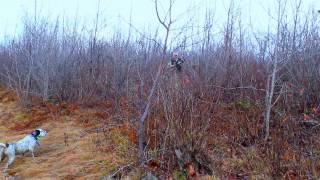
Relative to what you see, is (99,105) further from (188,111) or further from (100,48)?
(188,111)

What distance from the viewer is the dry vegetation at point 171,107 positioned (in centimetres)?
455

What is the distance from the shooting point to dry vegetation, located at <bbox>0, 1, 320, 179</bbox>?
4547 mm

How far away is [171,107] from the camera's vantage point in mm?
4605

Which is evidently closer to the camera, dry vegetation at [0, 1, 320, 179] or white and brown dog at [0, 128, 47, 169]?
Answer: dry vegetation at [0, 1, 320, 179]

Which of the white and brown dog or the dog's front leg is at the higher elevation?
the white and brown dog

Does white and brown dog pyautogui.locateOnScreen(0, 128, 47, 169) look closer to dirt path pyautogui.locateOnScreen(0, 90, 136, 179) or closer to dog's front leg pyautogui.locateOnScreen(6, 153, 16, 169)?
dog's front leg pyautogui.locateOnScreen(6, 153, 16, 169)

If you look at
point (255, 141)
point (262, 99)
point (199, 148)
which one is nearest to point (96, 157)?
point (199, 148)

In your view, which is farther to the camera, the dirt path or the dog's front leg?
the dog's front leg

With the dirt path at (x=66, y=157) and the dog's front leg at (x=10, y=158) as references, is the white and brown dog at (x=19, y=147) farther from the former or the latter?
the dirt path at (x=66, y=157)

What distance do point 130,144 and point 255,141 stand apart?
1.77 m

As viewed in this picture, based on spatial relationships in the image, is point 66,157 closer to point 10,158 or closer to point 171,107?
point 10,158

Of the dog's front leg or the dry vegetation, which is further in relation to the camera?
the dog's front leg

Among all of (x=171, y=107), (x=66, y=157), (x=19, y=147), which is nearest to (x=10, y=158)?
(x=19, y=147)

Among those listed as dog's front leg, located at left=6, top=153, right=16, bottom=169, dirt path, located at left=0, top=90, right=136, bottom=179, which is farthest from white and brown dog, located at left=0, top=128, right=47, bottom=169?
dirt path, located at left=0, top=90, right=136, bottom=179
